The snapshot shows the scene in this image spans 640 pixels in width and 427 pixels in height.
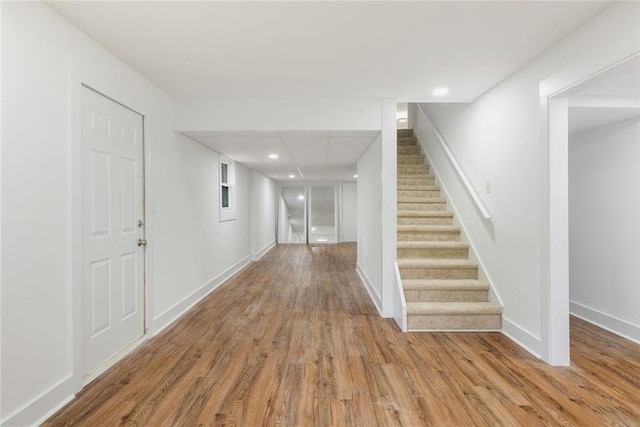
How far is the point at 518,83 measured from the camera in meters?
2.66

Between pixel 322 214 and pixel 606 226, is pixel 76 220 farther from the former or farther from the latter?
pixel 322 214

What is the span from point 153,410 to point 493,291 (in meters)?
3.13

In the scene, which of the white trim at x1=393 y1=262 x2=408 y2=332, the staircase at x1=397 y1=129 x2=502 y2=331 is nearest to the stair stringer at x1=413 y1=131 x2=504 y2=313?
the staircase at x1=397 y1=129 x2=502 y2=331

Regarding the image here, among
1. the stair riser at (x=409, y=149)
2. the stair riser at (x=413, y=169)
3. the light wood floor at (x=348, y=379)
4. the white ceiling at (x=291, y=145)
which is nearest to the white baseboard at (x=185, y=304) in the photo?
the light wood floor at (x=348, y=379)

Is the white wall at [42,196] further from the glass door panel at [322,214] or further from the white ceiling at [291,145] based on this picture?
the glass door panel at [322,214]

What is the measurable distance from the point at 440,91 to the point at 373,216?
1.70 meters

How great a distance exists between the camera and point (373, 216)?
404 cm

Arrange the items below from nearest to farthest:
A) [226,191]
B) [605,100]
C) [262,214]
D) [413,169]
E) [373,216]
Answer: [605,100]
[373,216]
[413,169]
[226,191]
[262,214]

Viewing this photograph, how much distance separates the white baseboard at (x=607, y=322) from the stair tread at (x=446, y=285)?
115cm

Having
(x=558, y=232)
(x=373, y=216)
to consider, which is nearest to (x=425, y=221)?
(x=373, y=216)

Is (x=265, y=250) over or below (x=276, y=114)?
below

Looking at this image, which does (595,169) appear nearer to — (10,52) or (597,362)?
(597,362)

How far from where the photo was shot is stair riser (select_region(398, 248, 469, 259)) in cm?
365

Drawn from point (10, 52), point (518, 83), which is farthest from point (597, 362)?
point (10, 52)
